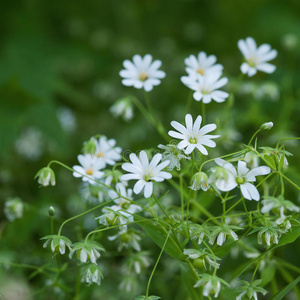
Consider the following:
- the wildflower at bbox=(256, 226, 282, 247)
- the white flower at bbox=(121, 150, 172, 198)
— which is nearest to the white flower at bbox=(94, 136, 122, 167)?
the white flower at bbox=(121, 150, 172, 198)

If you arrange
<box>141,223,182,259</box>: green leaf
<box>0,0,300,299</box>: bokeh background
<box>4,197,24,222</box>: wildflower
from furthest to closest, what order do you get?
<box>0,0,300,299</box>: bokeh background < <box>4,197,24,222</box>: wildflower < <box>141,223,182,259</box>: green leaf

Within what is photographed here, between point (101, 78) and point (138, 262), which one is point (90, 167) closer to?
point (138, 262)

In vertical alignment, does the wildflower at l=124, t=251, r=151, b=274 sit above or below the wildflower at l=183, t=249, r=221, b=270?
below

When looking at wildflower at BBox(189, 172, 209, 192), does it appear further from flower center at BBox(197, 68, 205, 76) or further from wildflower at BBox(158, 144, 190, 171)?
flower center at BBox(197, 68, 205, 76)

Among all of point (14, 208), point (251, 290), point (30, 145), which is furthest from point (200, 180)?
point (30, 145)

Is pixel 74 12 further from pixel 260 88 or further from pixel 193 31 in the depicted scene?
pixel 260 88

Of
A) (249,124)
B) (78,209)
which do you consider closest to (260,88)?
(249,124)

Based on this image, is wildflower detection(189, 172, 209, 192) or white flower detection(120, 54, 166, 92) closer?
wildflower detection(189, 172, 209, 192)
